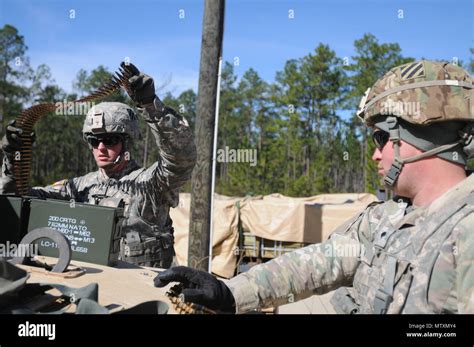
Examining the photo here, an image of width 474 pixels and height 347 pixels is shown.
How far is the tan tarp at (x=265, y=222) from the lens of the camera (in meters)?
11.7

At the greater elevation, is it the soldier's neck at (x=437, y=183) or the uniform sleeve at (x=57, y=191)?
the soldier's neck at (x=437, y=183)

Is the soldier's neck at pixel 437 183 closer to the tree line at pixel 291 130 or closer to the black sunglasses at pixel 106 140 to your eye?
the black sunglasses at pixel 106 140

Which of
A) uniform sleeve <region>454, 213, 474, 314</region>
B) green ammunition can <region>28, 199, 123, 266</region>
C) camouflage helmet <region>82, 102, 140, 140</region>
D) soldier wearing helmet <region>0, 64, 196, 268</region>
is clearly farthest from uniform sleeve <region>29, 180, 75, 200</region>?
uniform sleeve <region>454, 213, 474, 314</region>

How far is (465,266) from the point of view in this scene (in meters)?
1.92

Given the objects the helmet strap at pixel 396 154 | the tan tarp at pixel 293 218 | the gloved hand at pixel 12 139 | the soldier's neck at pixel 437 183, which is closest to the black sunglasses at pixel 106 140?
the gloved hand at pixel 12 139

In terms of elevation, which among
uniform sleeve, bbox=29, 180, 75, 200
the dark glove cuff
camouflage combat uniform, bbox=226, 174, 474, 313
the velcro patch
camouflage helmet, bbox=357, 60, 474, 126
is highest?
the velcro patch

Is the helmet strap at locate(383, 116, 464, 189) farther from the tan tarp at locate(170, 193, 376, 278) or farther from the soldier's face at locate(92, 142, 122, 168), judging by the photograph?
the tan tarp at locate(170, 193, 376, 278)

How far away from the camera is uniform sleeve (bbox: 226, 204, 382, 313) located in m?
2.46

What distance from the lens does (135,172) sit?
15.0 feet

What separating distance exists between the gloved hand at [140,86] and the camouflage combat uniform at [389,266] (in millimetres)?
1473

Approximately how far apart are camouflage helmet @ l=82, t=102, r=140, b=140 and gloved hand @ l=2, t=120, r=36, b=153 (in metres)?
0.99

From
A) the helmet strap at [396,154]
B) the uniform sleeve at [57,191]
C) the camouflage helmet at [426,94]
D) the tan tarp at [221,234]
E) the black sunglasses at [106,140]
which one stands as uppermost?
the camouflage helmet at [426,94]

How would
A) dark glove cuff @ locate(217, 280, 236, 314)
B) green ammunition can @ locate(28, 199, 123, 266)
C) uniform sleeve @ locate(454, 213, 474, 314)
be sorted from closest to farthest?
uniform sleeve @ locate(454, 213, 474, 314), dark glove cuff @ locate(217, 280, 236, 314), green ammunition can @ locate(28, 199, 123, 266)
